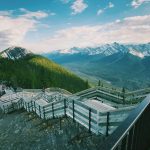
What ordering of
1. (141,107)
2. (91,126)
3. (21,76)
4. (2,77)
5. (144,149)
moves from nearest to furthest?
(141,107) → (144,149) → (91,126) → (2,77) → (21,76)

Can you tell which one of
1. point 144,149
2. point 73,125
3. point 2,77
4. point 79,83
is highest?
point 144,149

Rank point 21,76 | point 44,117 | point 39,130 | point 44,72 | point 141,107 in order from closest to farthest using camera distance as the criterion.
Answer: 1. point 141,107
2. point 39,130
3. point 44,117
4. point 21,76
5. point 44,72

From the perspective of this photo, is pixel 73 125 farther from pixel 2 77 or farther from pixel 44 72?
pixel 44 72

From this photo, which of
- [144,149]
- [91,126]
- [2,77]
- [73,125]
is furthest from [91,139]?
[2,77]

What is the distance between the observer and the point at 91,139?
1242cm

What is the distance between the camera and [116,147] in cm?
324

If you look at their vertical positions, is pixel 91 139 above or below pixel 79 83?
above

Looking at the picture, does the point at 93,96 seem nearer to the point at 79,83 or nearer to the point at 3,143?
the point at 3,143

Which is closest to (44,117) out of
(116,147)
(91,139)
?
(91,139)

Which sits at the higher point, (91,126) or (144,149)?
(144,149)

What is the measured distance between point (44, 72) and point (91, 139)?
116 metres

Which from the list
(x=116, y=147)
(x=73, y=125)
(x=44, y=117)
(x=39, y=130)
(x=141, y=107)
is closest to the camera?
(x=116, y=147)

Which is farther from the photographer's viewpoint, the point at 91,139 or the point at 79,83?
the point at 79,83

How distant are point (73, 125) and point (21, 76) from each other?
9462cm
